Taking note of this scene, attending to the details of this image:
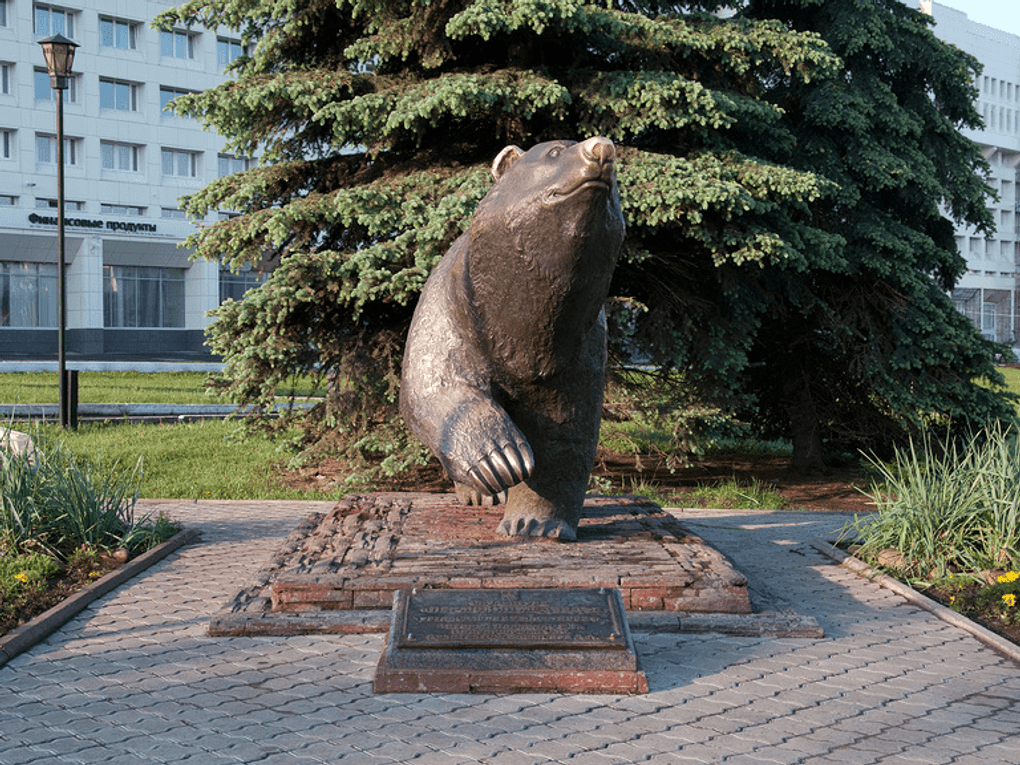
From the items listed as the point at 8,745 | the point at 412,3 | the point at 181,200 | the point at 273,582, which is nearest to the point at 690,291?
the point at 412,3

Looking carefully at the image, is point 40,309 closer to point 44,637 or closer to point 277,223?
point 277,223

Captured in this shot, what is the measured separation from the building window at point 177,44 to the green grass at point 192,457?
24.3m

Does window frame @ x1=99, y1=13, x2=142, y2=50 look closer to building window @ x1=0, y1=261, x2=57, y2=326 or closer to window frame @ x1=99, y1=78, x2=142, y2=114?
window frame @ x1=99, y1=78, x2=142, y2=114

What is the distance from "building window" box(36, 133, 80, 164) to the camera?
103 ft

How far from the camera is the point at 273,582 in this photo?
475 cm

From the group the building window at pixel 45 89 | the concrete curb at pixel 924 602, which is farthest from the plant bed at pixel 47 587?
the building window at pixel 45 89

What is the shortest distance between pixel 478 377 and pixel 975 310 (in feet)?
198

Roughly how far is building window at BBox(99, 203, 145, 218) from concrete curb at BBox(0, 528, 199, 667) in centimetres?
2871

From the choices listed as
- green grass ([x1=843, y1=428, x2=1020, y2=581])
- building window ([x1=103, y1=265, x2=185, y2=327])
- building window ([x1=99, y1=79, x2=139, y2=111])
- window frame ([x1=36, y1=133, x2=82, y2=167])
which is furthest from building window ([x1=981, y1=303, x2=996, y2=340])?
green grass ([x1=843, y1=428, x2=1020, y2=581])

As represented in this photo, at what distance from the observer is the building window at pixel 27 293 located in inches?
1235

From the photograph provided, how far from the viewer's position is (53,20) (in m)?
31.2

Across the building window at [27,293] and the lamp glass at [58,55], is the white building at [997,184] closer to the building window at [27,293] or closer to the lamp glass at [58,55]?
the building window at [27,293]

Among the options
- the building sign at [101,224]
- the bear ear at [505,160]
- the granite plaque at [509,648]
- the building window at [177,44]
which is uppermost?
the building window at [177,44]

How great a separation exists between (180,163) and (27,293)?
694cm
